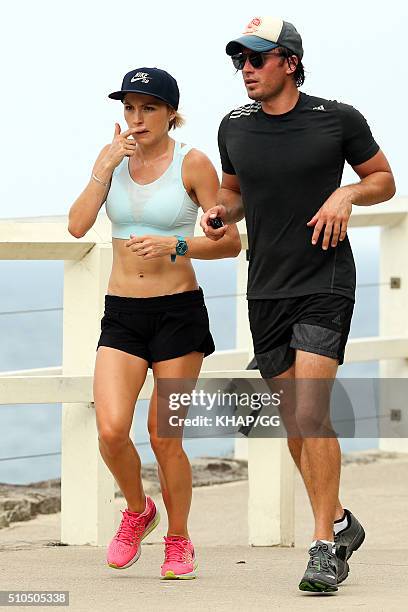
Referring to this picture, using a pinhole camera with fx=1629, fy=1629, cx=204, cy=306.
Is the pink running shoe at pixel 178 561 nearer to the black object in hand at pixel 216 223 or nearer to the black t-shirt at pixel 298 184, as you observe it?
the black t-shirt at pixel 298 184

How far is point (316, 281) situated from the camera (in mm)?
5676

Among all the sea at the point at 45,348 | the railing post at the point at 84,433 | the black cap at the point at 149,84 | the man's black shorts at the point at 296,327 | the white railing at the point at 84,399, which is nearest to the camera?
the man's black shorts at the point at 296,327

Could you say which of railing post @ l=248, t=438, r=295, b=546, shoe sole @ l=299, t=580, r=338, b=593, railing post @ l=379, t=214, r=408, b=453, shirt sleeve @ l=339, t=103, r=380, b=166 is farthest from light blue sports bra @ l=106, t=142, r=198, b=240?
railing post @ l=379, t=214, r=408, b=453

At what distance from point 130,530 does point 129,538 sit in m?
0.03

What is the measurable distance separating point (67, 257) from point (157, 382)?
123 centimetres

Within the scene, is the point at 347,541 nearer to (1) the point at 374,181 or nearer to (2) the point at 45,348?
(1) the point at 374,181

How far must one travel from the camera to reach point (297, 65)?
5.82m

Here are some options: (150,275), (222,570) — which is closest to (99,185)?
(150,275)

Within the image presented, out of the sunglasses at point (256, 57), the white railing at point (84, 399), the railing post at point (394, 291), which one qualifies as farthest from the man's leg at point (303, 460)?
the railing post at point (394, 291)

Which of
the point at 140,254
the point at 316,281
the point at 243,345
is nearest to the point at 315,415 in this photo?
the point at 316,281

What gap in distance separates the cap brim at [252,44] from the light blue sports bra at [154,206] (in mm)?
500

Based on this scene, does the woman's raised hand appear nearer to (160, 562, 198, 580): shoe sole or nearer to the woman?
the woman

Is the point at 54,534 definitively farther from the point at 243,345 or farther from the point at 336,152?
the point at 336,152

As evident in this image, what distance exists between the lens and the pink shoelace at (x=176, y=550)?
5949mm
